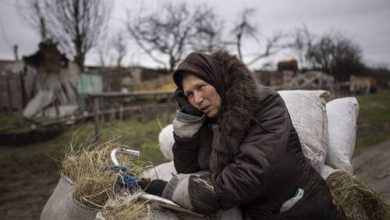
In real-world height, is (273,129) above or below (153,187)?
above

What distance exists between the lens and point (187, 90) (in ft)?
5.85

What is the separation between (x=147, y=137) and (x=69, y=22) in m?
8.57

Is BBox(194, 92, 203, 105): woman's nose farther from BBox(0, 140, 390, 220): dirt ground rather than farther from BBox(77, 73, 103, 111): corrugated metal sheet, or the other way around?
BBox(77, 73, 103, 111): corrugated metal sheet

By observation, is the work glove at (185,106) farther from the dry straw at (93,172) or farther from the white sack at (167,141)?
the white sack at (167,141)

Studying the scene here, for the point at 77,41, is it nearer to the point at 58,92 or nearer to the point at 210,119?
the point at 58,92

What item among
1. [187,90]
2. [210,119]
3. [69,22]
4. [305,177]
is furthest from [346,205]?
A: [69,22]

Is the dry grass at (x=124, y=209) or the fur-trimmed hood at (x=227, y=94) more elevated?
the fur-trimmed hood at (x=227, y=94)

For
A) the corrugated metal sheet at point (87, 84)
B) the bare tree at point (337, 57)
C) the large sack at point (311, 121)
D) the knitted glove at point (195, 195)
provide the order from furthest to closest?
the bare tree at point (337, 57), the corrugated metal sheet at point (87, 84), the large sack at point (311, 121), the knitted glove at point (195, 195)

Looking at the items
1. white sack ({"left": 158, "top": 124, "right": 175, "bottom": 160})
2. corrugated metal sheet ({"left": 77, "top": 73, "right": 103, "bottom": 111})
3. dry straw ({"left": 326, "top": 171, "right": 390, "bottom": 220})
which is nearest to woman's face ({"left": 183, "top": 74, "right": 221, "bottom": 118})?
dry straw ({"left": 326, "top": 171, "right": 390, "bottom": 220})

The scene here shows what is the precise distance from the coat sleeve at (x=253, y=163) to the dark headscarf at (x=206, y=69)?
288 millimetres

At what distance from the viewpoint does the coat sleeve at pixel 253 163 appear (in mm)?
1476

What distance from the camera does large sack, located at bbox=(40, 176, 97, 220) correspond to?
152cm

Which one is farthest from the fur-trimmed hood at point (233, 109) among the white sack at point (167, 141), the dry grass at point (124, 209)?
the white sack at point (167, 141)

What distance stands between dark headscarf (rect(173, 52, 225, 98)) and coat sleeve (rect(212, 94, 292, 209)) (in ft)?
0.94
